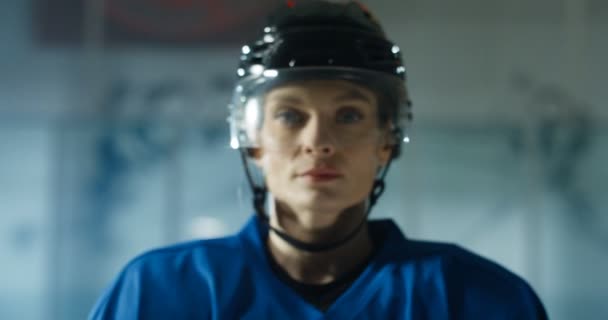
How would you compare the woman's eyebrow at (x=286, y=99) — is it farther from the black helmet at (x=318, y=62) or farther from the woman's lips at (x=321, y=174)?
the woman's lips at (x=321, y=174)

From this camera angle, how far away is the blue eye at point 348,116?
1.14 m

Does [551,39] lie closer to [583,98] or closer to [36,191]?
[583,98]

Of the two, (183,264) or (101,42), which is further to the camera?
(101,42)

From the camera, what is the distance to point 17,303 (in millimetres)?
2174

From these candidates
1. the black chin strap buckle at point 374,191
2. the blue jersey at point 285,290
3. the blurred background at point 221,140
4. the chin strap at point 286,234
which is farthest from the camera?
the blurred background at point 221,140

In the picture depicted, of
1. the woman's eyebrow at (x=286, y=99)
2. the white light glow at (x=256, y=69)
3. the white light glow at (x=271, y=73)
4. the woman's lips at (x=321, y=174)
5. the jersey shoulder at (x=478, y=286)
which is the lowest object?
the jersey shoulder at (x=478, y=286)

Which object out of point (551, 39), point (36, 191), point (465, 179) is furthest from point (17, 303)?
point (551, 39)

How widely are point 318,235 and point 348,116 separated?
249 mm

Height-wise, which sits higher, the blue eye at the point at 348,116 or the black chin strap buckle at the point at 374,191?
the blue eye at the point at 348,116

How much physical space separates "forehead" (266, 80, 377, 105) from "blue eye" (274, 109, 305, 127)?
25 millimetres

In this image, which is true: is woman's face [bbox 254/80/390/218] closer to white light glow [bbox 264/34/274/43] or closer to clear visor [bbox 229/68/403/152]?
clear visor [bbox 229/68/403/152]

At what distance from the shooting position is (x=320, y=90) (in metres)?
1.13

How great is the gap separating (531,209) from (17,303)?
1937 millimetres

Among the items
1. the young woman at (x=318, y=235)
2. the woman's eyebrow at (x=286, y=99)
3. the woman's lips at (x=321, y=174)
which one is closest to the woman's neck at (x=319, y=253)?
the young woman at (x=318, y=235)
